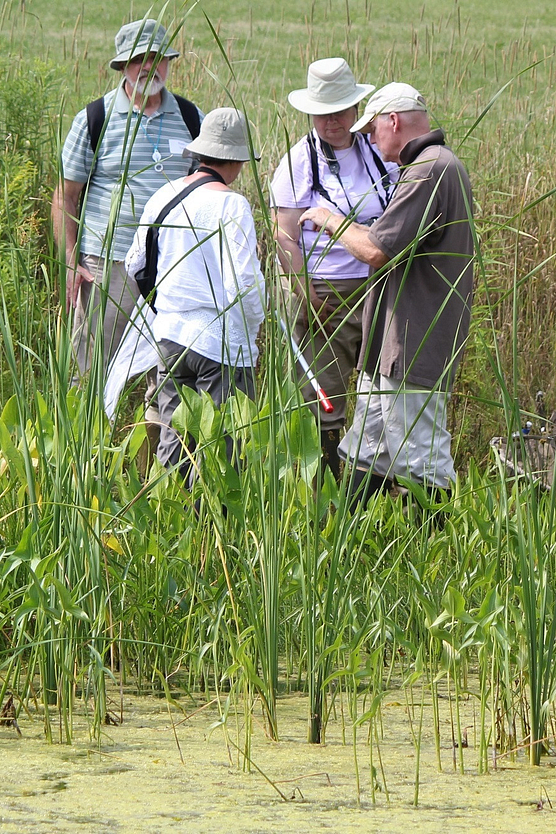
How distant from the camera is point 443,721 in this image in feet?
7.32

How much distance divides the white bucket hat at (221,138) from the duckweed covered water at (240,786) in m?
2.10

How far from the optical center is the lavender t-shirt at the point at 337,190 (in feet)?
13.8

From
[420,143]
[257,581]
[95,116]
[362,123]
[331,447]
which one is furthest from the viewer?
[331,447]

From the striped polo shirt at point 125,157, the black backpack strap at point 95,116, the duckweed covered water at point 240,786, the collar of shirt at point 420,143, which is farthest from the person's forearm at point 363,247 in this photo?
the duckweed covered water at point 240,786

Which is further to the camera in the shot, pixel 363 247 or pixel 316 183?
pixel 316 183

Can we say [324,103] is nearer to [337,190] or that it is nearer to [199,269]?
[337,190]

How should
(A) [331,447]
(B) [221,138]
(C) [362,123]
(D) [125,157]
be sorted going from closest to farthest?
(B) [221,138]
(C) [362,123]
(D) [125,157]
(A) [331,447]

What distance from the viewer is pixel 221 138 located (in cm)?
359

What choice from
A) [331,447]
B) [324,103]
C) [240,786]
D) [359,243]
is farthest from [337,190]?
[240,786]

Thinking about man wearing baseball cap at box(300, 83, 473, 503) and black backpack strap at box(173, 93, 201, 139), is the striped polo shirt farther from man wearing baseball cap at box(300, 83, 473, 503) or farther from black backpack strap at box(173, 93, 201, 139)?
man wearing baseball cap at box(300, 83, 473, 503)

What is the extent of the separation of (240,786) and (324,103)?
3158 millimetres

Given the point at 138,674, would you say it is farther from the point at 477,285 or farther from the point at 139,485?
the point at 477,285

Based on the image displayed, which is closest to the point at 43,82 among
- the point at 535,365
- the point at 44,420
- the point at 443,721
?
the point at 535,365

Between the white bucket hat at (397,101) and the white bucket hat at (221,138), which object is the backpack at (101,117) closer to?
the white bucket hat at (221,138)
